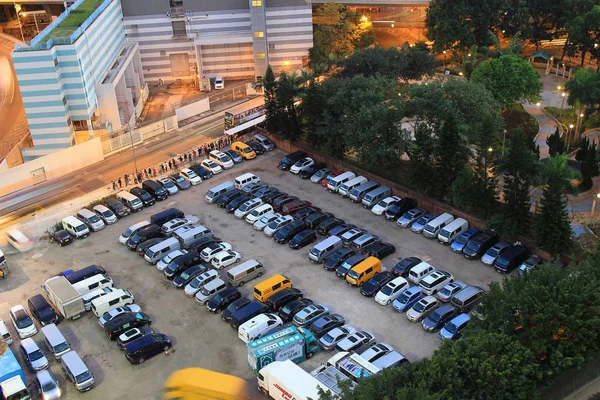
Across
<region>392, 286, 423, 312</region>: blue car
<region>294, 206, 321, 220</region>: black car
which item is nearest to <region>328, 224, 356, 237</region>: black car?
<region>294, 206, 321, 220</region>: black car

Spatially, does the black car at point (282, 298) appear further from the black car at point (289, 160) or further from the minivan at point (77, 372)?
the black car at point (289, 160)

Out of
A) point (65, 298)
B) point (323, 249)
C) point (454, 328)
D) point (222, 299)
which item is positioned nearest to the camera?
point (454, 328)

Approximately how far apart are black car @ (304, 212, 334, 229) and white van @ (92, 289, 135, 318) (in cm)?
1350

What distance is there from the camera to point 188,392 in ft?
109

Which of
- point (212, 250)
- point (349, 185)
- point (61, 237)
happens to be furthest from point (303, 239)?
point (61, 237)

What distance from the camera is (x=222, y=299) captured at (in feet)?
129

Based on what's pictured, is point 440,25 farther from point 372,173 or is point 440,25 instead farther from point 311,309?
point 311,309

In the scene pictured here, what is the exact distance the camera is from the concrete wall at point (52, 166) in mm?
54791

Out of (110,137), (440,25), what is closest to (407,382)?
(110,137)

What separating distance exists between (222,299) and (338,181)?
16.5m

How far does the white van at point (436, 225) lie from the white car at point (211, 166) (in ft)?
62.6

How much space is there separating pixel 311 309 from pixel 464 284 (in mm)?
9518

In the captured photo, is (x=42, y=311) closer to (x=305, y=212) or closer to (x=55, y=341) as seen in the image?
(x=55, y=341)

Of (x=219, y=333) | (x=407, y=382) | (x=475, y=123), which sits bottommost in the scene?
(x=219, y=333)
